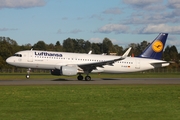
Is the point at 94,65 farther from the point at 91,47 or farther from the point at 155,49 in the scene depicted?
the point at 91,47

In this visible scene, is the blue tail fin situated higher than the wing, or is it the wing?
the blue tail fin

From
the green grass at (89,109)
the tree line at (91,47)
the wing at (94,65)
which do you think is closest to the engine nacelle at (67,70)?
the wing at (94,65)

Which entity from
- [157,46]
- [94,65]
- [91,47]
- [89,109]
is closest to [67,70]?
[94,65]

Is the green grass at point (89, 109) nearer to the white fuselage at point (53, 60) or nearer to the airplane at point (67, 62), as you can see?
the airplane at point (67, 62)

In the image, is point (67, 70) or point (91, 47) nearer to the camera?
point (67, 70)

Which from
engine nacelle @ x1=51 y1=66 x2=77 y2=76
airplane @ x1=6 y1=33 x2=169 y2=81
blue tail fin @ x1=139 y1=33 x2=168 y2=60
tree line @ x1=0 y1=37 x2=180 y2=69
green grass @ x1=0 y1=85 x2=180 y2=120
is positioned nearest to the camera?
green grass @ x1=0 y1=85 x2=180 y2=120

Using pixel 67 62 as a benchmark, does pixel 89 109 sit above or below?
below

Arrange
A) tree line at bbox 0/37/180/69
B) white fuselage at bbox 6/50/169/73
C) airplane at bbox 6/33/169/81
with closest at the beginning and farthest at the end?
airplane at bbox 6/33/169/81 → white fuselage at bbox 6/50/169/73 → tree line at bbox 0/37/180/69

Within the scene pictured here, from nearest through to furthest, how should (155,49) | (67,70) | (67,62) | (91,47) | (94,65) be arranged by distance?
(67,70)
(94,65)
(67,62)
(155,49)
(91,47)

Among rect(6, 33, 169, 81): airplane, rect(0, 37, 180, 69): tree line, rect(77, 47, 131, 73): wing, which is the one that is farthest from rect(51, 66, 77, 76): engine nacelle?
rect(0, 37, 180, 69): tree line

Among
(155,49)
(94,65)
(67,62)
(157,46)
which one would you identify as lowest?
(94,65)

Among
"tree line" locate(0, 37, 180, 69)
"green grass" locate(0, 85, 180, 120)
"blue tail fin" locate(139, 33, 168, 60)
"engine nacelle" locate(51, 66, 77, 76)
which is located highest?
"tree line" locate(0, 37, 180, 69)

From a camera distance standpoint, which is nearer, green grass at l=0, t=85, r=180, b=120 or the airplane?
green grass at l=0, t=85, r=180, b=120

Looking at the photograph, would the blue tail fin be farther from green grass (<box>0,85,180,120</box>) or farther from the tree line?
the tree line
